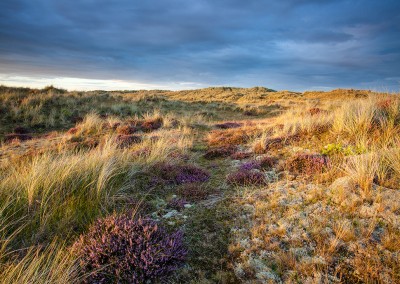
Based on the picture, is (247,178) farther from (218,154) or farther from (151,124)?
(151,124)

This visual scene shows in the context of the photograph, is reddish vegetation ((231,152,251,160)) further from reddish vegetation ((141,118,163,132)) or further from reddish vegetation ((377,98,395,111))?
reddish vegetation ((141,118,163,132))

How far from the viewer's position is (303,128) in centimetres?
776

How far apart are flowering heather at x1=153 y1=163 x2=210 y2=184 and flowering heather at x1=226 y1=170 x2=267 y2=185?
63 centimetres

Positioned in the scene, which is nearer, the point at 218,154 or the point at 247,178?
the point at 247,178

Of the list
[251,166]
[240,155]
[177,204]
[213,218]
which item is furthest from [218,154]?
[213,218]

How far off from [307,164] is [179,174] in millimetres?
2624

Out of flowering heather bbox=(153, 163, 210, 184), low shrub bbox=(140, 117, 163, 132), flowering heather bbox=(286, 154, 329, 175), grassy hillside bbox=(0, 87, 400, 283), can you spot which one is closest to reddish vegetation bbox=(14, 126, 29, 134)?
low shrub bbox=(140, 117, 163, 132)

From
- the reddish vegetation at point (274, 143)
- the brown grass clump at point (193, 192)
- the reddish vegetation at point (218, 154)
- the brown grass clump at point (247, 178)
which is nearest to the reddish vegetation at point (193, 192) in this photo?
the brown grass clump at point (193, 192)

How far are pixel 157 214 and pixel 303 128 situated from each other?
5.54m

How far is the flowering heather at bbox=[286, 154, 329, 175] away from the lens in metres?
4.89

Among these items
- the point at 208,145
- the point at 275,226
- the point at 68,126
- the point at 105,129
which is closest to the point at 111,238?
the point at 275,226

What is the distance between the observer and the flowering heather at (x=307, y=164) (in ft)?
16.0

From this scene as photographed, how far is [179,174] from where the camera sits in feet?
18.2

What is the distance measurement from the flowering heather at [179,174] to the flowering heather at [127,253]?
2.16 metres
